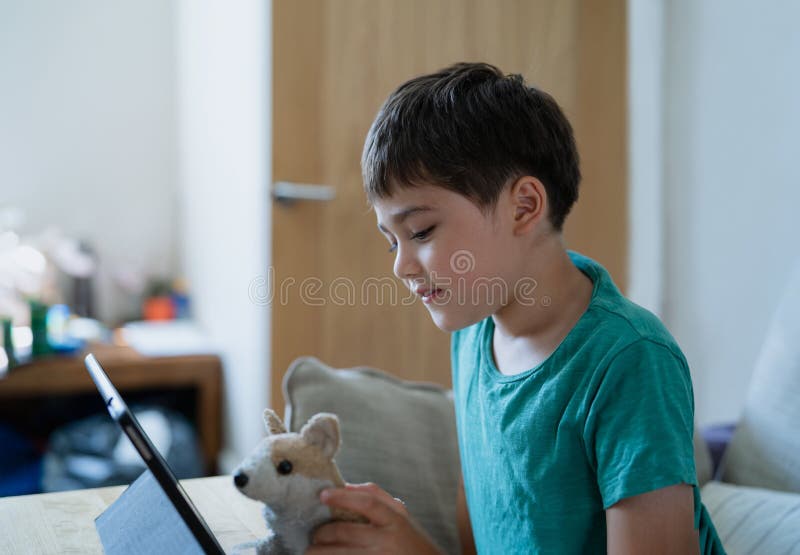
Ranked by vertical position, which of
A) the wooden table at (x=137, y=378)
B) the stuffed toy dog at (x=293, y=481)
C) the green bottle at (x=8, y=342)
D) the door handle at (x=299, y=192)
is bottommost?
the wooden table at (x=137, y=378)

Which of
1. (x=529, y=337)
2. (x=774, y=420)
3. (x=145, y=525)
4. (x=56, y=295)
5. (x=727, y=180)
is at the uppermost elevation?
(x=727, y=180)

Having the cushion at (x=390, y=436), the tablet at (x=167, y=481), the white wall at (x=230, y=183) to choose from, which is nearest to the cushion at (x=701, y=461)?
the cushion at (x=390, y=436)

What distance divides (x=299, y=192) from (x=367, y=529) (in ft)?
4.25

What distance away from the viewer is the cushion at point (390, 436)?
0.98 meters

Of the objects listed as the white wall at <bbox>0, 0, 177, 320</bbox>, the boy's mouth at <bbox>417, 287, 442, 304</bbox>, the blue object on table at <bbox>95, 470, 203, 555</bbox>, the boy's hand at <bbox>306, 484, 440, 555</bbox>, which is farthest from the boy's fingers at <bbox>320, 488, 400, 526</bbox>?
the white wall at <bbox>0, 0, 177, 320</bbox>

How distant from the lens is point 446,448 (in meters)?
1.08

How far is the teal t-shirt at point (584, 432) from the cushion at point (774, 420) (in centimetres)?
42

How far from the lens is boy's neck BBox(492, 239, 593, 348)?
78cm

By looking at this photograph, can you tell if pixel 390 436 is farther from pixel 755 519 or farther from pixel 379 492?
pixel 755 519

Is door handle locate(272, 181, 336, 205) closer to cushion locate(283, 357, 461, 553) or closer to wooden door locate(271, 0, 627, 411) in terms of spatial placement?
wooden door locate(271, 0, 627, 411)

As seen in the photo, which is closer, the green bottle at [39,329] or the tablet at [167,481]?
the tablet at [167,481]

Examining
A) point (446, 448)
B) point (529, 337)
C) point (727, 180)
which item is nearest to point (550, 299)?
point (529, 337)

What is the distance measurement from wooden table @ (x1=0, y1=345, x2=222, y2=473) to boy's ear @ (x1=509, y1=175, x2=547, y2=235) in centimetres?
148

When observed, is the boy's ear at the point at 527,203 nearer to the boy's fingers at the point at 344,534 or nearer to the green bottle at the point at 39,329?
the boy's fingers at the point at 344,534
